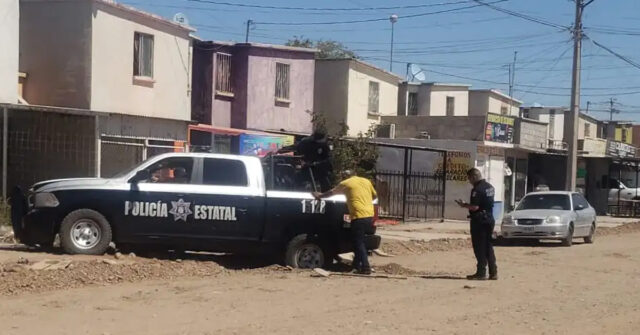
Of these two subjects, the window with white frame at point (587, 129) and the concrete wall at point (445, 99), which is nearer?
the concrete wall at point (445, 99)

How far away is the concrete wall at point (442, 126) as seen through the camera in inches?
1298

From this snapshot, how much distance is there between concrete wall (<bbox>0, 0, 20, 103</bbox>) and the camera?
A: 18.4m

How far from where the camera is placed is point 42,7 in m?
21.6

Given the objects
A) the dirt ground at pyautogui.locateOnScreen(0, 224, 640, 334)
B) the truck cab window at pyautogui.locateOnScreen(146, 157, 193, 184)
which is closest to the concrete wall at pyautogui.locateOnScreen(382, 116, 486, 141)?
the dirt ground at pyautogui.locateOnScreen(0, 224, 640, 334)

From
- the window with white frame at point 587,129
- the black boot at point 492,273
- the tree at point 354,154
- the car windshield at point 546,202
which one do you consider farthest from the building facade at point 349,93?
the window with white frame at point 587,129

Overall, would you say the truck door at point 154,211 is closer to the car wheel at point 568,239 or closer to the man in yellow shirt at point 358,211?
the man in yellow shirt at point 358,211

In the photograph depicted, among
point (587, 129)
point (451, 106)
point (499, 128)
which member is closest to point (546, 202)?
point (499, 128)

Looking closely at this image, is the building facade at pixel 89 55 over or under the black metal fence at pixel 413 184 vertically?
over

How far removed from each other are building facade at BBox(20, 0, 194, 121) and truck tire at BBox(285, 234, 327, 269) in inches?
401

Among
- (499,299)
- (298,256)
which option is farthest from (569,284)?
(298,256)

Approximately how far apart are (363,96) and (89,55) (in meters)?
16.5

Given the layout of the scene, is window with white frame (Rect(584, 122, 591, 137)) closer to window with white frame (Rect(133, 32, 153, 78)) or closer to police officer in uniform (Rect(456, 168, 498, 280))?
window with white frame (Rect(133, 32, 153, 78))

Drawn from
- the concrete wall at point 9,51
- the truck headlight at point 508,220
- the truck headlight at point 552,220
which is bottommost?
the truck headlight at point 508,220

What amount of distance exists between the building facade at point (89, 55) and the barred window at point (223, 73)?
17.1 ft
